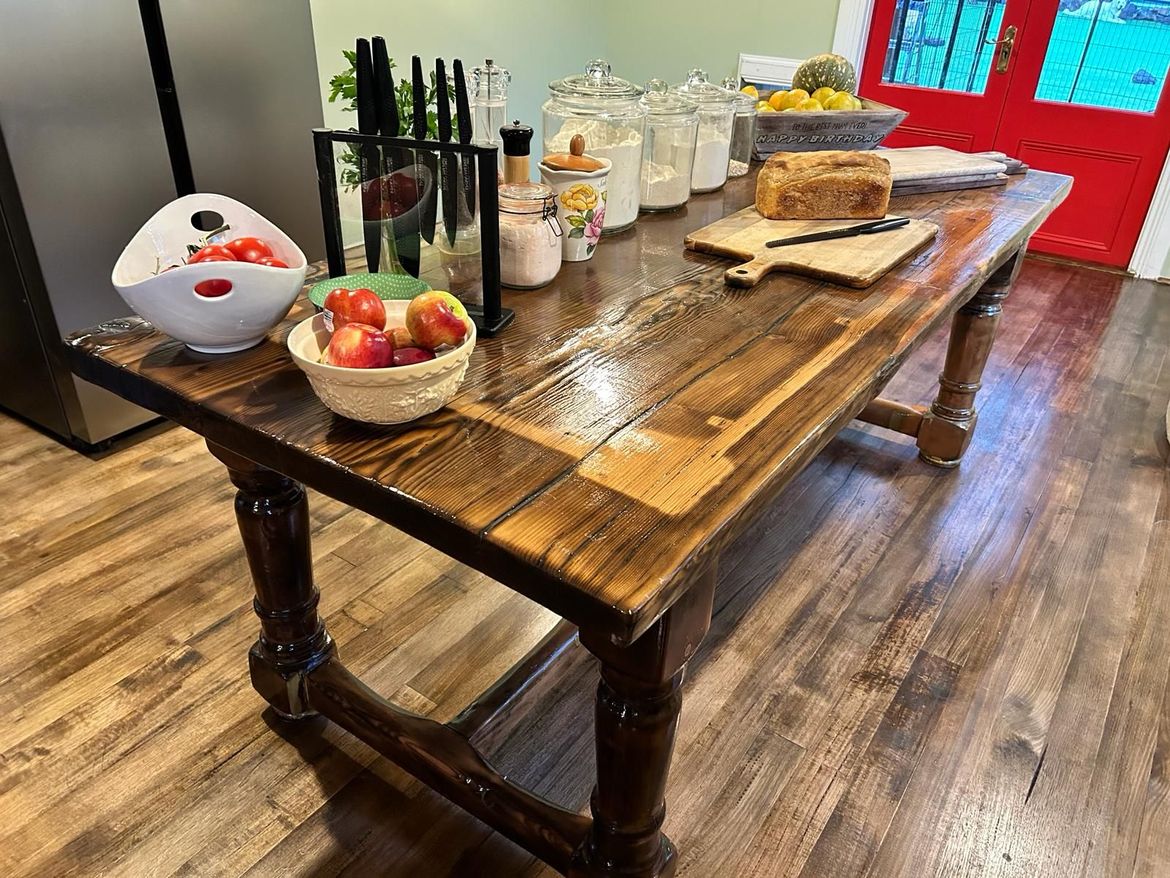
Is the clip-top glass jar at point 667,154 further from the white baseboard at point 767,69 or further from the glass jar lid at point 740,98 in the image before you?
the white baseboard at point 767,69

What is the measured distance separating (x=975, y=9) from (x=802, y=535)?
316 cm

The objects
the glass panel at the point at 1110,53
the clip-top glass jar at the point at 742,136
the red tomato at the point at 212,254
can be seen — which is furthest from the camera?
the glass panel at the point at 1110,53

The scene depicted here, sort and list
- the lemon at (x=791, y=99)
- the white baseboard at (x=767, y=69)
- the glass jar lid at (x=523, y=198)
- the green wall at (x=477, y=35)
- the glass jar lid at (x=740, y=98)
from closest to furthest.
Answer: the glass jar lid at (x=523, y=198) < the glass jar lid at (x=740, y=98) < the lemon at (x=791, y=99) < the green wall at (x=477, y=35) < the white baseboard at (x=767, y=69)

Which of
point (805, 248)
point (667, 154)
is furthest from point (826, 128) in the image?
point (805, 248)

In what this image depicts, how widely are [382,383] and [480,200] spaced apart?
33cm

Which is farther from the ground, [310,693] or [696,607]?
[696,607]

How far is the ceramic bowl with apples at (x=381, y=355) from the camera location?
0.89 meters

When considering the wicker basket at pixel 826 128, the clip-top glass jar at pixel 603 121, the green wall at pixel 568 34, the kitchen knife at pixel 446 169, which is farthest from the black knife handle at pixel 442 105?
the green wall at pixel 568 34

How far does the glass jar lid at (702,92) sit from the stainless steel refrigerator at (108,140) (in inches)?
49.9

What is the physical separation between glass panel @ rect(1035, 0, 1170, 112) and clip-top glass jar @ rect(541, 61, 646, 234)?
324cm

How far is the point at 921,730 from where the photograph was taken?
5.26ft

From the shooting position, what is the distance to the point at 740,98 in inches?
77.0

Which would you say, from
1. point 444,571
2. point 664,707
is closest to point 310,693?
point 444,571

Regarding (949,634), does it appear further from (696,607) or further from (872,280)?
(696,607)
